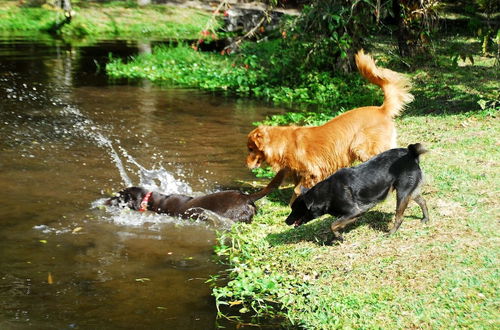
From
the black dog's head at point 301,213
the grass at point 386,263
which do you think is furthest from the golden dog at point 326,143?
the black dog's head at point 301,213

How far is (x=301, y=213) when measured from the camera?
6.95 m

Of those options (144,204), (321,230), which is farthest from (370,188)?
(144,204)

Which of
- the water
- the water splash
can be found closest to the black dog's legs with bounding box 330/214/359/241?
the water

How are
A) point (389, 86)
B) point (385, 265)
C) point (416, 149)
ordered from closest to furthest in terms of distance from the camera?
point (385, 265)
point (416, 149)
point (389, 86)

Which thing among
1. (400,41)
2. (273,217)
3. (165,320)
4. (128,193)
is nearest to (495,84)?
(400,41)

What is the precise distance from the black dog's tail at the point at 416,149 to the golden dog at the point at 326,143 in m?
1.31

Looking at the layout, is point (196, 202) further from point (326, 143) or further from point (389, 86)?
point (389, 86)

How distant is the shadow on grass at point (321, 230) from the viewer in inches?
275

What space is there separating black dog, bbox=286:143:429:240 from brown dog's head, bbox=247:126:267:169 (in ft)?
4.67

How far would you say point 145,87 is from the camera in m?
16.9

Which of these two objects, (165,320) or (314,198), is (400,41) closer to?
(314,198)

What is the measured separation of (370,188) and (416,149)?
65cm

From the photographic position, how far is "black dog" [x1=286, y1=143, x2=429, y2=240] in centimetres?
659

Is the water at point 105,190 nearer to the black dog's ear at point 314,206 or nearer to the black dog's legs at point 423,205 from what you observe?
the black dog's ear at point 314,206
